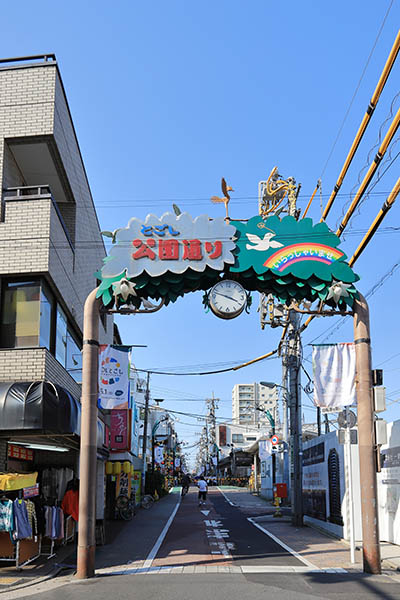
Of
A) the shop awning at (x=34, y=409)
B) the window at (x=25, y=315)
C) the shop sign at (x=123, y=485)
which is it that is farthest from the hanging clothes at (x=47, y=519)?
the shop sign at (x=123, y=485)

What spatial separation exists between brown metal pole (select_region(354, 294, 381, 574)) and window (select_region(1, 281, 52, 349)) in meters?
7.40

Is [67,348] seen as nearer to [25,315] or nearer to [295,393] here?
[25,315]

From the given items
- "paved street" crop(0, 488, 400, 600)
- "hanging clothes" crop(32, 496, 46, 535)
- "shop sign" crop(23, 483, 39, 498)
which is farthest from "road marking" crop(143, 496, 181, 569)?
"shop sign" crop(23, 483, 39, 498)

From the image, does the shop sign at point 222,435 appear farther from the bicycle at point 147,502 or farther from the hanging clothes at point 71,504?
the hanging clothes at point 71,504

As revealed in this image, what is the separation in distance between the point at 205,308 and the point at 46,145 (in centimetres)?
642

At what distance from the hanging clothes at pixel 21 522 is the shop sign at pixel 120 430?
1322 centimetres

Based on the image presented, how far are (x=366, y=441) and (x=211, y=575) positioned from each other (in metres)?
4.09

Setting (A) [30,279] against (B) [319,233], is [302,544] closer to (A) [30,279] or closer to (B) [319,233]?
(B) [319,233]

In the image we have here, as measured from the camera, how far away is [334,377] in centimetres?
1390

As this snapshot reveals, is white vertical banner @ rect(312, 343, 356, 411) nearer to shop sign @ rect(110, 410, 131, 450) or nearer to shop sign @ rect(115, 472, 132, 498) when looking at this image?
shop sign @ rect(110, 410, 131, 450)

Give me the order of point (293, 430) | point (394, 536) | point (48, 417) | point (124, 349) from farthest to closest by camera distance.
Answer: point (293, 430) → point (394, 536) → point (124, 349) → point (48, 417)

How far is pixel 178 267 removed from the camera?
13.6 metres

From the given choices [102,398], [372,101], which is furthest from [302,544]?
[372,101]

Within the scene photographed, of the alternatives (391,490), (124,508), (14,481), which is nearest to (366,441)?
(391,490)
